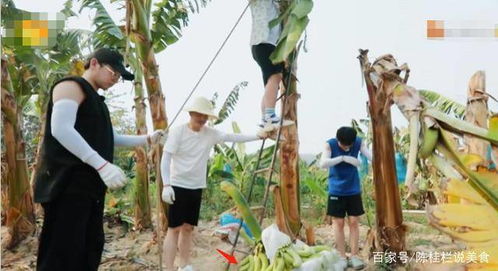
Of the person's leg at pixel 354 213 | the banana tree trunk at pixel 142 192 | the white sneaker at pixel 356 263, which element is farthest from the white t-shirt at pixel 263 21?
the banana tree trunk at pixel 142 192

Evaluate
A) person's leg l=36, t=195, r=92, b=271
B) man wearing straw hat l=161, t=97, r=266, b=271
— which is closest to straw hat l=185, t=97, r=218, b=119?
man wearing straw hat l=161, t=97, r=266, b=271

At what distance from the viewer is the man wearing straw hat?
8.54ft

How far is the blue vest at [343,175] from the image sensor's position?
2992 millimetres

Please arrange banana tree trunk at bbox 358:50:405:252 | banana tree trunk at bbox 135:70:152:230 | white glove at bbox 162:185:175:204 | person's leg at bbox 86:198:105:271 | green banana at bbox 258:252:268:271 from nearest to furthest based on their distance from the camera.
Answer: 1. person's leg at bbox 86:198:105:271
2. green banana at bbox 258:252:268:271
3. white glove at bbox 162:185:175:204
4. banana tree trunk at bbox 358:50:405:252
5. banana tree trunk at bbox 135:70:152:230

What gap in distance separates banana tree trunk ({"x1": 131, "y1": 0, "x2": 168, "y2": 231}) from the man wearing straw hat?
3.66 feet

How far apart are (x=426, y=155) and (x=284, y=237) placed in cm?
142

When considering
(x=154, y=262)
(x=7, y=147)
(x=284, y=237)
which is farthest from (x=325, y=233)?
(x=7, y=147)

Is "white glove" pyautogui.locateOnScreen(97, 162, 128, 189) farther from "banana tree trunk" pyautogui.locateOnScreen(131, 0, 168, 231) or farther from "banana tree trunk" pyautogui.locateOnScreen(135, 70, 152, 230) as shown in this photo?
"banana tree trunk" pyautogui.locateOnScreen(135, 70, 152, 230)

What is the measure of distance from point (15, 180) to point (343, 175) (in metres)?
2.84

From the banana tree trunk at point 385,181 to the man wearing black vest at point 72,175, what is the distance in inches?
70.3

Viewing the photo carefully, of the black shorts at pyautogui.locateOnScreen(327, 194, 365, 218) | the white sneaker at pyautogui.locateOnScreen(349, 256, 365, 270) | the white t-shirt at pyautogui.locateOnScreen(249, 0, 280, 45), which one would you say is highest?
the white t-shirt at pyautogui.locateOnScreen(249, 0, 280, 45)

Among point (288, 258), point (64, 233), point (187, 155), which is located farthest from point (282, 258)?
point (187, 155)

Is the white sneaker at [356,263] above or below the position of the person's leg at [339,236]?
below

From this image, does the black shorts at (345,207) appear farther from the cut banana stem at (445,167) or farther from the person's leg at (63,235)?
the cut banana stem at (445,167)
